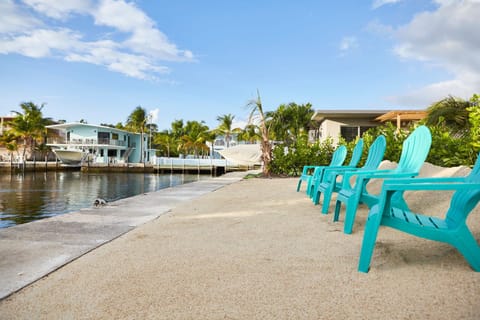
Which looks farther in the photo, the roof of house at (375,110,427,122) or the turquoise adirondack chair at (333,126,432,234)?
the roof of house at (375,110,427,122)

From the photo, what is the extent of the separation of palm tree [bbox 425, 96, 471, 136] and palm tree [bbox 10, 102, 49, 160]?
38.6m

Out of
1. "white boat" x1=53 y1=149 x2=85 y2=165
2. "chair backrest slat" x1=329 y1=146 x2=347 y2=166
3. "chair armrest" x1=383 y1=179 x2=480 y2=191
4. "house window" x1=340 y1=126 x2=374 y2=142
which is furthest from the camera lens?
"white boat" x1=53 y1=149 x2=85 y2=165

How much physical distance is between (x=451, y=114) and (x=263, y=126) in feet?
22.3

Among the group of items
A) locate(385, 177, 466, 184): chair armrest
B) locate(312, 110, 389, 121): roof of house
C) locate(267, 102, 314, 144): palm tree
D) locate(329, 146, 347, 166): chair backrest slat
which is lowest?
locate(385, 177, 466, 184): chair armrest

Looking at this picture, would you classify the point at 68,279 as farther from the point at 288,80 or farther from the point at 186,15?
the point at 288,80

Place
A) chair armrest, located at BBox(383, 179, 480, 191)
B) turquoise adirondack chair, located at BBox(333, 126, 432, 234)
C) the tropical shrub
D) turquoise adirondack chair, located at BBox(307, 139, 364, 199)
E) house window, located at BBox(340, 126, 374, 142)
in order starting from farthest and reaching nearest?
1. house window, located at BBox(340, 126, 374, 142)
2. the tropical shrub
3. turquoise adirondack chair, located at BBox(307, 139, 364, 199)
4. turquoise adirondack chair, located at BBox(333, 126, 432, 234)
5. chair armrest, located at BBox(383, 179, 480, 191)

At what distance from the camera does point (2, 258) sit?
241cm

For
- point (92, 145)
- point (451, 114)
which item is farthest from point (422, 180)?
point (92, 145)

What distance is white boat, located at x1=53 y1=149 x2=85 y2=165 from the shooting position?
33.7 m

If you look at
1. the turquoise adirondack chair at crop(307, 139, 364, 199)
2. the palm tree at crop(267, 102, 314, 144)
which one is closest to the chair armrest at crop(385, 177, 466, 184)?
the turquoise adirondack chair at crop(307, 139, 364, 199)

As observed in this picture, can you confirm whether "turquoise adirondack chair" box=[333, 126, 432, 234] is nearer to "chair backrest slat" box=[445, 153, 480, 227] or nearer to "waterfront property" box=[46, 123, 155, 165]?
"chair backrest slat" box=[445, 153, 480, 227]

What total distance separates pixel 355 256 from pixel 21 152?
4577 cm

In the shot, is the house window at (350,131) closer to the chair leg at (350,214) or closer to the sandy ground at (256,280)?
the sandy ground at (256,280)

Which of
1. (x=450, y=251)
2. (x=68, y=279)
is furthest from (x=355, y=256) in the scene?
(x=68, y=279)
